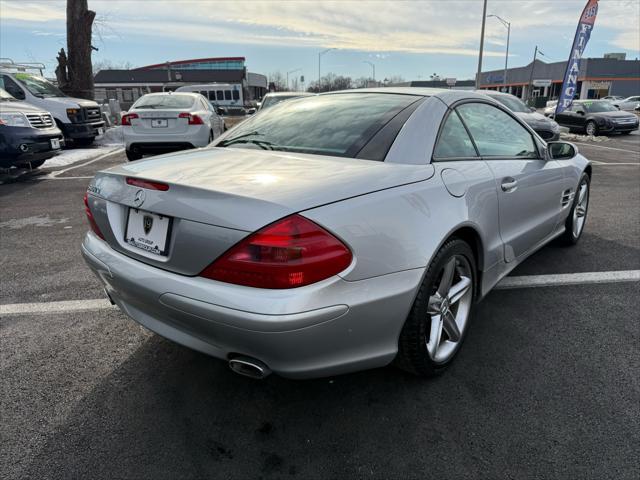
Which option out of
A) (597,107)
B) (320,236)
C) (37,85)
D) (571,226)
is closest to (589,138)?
(597,107)

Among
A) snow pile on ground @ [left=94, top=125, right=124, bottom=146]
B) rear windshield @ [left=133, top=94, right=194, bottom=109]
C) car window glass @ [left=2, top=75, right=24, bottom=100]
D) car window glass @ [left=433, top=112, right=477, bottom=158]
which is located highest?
car window glass @ [left=2, top=75, right=24, bottom=100]

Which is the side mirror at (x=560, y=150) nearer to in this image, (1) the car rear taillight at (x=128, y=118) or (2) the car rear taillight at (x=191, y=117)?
(2) the car rear taillight at (x=191, y=117)

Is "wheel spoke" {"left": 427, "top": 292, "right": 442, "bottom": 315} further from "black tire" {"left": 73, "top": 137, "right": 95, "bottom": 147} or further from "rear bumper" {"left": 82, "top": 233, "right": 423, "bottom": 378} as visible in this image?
"black tire" {"left": 73, "top": 137, "right": 95, "bottom": 147}

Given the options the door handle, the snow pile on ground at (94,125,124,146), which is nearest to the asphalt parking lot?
the door handle

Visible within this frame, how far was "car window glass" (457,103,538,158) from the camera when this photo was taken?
288cm

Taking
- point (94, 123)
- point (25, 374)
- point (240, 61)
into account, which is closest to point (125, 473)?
point (25, 374)

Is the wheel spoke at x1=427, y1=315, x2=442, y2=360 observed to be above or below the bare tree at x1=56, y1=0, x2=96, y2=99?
below

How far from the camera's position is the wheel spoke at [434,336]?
237 centimetres

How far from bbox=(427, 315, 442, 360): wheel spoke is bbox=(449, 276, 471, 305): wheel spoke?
147mm

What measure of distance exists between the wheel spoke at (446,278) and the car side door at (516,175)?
0.64m

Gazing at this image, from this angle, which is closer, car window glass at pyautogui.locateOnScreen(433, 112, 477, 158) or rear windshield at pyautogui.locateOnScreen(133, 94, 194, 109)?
car window glass at pyautogui.locateOnScreen(433, 112, 477, 158)

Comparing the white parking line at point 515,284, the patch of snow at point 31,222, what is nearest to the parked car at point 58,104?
the patch of snow at point 31,222

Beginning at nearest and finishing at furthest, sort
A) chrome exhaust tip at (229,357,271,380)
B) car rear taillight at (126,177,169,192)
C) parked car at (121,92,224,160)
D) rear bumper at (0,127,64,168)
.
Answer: chrome exhaust tip at (229,357,271,380)
car rear taillight at (126,177,169,192)
rear bumper at (0,127,64,168)
parked car at (121,92,224,160)

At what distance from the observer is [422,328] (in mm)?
2166
